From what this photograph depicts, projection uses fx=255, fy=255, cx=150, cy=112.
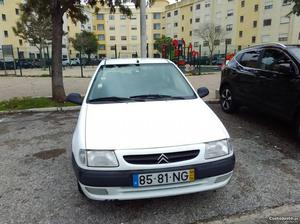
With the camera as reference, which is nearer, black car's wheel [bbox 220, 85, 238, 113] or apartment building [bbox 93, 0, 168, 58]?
black car's wheel [bbox 220, 85, 238, 113]

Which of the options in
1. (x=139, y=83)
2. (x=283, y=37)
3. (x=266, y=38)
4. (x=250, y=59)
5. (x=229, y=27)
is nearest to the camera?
(x=139, y=83)

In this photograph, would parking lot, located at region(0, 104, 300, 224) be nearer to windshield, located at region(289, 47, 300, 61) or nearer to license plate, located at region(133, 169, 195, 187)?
license plate, located at region(133, 169, 195, 187)

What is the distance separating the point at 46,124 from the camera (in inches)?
234

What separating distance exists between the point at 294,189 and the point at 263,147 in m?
1.35

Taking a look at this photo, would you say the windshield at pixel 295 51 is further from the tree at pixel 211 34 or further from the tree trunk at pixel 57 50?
the tree at pixel 211 34

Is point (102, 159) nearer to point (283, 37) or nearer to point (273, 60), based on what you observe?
point (273, 60)

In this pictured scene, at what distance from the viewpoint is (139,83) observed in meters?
3.77

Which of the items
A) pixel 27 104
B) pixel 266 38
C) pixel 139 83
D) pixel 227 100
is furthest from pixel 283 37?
pixel 139 83

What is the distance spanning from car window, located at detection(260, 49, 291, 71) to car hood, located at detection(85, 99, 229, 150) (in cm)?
232

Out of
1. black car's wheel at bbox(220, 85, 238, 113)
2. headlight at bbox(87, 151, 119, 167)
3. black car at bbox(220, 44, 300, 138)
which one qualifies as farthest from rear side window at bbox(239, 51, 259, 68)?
headlight at bbox(87, 151, 119, 167)

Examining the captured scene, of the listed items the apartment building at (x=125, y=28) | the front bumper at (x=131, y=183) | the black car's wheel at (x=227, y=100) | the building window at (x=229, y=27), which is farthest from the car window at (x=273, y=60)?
the apartment building at (x=125, y=28)

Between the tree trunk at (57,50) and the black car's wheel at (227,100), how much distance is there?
15.6ft

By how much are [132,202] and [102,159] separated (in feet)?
2.48

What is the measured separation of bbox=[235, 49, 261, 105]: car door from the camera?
5.37 meters
